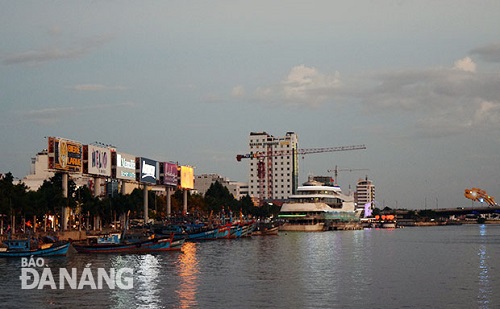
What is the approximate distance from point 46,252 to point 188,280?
32.0 meters

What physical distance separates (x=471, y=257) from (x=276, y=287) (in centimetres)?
5658

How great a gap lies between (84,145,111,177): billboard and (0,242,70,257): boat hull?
6829cm

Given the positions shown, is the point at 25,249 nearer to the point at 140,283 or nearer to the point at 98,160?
the point at 140,283

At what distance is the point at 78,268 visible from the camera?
9531 centimetres

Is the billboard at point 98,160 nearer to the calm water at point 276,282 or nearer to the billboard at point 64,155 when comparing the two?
the billboard at point 64,155

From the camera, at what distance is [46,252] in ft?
357

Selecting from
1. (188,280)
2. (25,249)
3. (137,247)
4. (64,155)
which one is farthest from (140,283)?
(64,155)

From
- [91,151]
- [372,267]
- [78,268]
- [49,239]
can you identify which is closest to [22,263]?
[78,268]

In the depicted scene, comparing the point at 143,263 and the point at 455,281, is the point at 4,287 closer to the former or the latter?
the point at 143,263

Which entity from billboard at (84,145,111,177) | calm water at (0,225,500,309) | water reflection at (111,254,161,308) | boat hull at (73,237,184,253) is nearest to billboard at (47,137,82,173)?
billboard at (84,145,111,177)

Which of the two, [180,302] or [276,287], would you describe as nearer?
[180,302]

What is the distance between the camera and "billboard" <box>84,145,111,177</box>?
180250 mm

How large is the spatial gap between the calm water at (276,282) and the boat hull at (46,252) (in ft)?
4.88

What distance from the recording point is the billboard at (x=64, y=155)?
6462 inches
